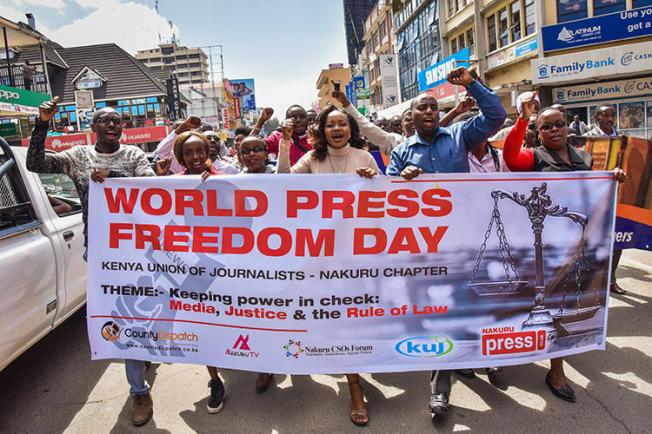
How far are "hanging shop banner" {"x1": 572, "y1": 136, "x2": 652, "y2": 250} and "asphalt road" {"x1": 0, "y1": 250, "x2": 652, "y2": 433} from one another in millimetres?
770

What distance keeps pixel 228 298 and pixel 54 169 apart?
60.6 inches

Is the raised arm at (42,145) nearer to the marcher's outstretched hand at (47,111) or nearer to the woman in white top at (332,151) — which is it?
the marcher's outstretched hand at (47,111)

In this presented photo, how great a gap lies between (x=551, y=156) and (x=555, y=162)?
0.21 feet

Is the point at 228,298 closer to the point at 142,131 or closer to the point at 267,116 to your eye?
the point at 267,116

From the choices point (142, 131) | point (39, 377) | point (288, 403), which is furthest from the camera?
point (142, 131)

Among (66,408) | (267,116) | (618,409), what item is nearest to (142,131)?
(267,116)

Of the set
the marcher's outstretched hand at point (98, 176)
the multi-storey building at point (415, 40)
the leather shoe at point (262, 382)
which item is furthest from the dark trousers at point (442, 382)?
the multi-storey building at point (415, 40)

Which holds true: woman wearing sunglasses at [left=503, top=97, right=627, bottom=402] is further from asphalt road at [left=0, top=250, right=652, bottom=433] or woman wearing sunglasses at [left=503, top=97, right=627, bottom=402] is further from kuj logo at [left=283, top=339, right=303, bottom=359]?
kuj logo at [left=283, top=339, right=303, bottom=359]

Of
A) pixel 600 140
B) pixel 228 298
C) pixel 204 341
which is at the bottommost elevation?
pixel 204 341

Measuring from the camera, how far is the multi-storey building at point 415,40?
28906 millimetres

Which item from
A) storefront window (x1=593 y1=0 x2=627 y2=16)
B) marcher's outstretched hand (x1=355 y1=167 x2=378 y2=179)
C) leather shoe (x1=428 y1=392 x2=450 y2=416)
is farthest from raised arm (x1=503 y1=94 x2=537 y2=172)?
storefront window (x1=593 y1=0 x2=627 y2=16)

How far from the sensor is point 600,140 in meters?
4.15

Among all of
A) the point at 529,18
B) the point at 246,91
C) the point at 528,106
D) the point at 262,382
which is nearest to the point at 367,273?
the point at 262,382

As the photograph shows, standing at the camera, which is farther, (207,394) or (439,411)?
(207,394)
